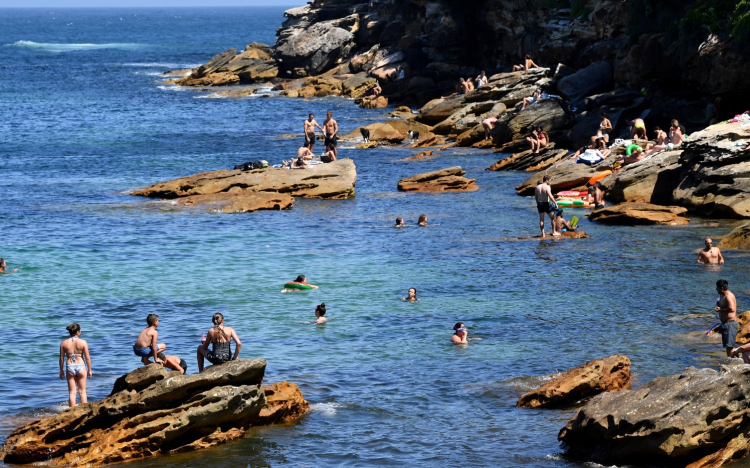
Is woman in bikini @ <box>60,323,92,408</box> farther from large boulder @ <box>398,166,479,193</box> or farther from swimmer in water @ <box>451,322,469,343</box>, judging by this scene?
large boulder @ <box>398,166,479,193</box>

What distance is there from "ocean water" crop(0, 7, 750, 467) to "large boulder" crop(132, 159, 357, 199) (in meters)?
0.77

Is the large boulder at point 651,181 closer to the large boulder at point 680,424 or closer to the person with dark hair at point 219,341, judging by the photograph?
the large boulder at point 680,424

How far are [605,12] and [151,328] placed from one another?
132ft

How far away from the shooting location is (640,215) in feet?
100

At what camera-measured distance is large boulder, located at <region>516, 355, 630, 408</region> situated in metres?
16.1

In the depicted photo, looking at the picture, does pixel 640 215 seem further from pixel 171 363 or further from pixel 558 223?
pixel 171 363

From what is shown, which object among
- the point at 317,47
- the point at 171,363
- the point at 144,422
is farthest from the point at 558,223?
the point at 317,47

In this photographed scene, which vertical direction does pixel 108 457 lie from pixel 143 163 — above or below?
below

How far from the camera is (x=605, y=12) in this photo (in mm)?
50344

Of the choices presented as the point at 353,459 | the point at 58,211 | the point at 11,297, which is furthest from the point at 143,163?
the point at 353,459

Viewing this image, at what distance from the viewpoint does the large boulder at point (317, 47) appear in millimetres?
78125

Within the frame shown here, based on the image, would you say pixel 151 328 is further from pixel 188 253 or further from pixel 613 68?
pixel 613 68

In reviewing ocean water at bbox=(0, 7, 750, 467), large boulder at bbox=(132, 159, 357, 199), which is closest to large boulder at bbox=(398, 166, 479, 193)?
ocean water at bbox=(0, 7, 750, 467)

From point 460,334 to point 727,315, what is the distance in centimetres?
559
